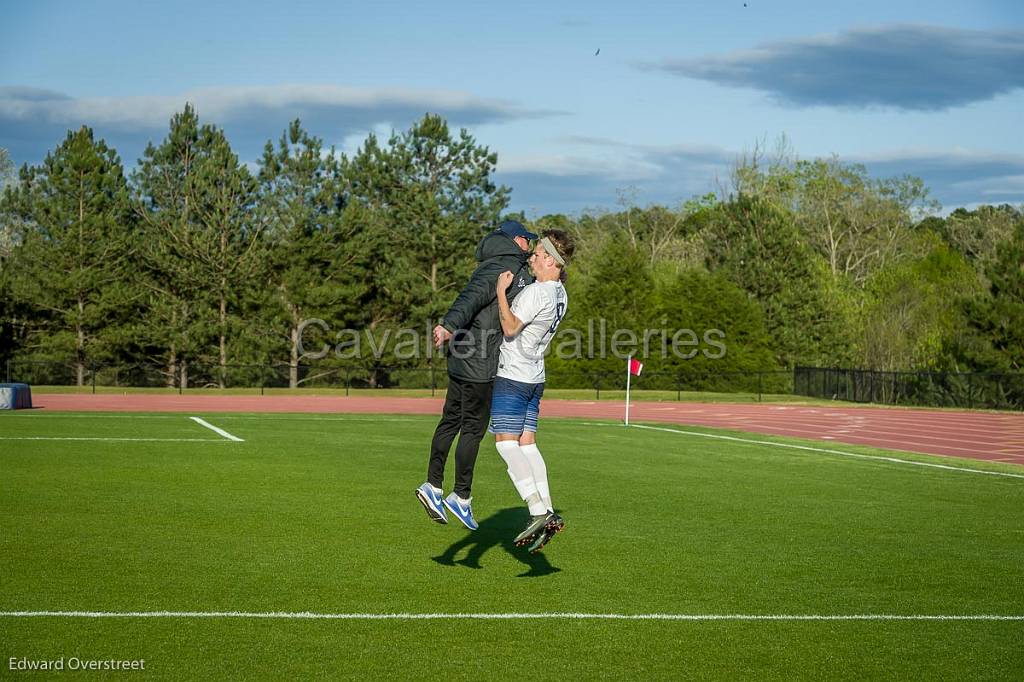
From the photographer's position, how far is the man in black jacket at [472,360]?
8.30 meters

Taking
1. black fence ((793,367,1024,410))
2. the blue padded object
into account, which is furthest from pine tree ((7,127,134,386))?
black fence ((793,367,1024,410))

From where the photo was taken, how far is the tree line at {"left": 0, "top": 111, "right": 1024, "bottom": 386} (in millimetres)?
55000

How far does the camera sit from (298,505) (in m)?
11.0

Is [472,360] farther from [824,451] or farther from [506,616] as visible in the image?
[824,451]

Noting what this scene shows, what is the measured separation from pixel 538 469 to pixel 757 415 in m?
29.1

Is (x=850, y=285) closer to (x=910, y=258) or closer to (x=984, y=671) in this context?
(x=910, y=258)

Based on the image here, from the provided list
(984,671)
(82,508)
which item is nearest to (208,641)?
(984,671)

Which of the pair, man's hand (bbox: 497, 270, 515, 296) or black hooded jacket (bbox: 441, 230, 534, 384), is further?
black hooded jacket (bbox: 441, 230, 534, 384)

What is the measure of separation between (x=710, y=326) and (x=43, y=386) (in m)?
32.9

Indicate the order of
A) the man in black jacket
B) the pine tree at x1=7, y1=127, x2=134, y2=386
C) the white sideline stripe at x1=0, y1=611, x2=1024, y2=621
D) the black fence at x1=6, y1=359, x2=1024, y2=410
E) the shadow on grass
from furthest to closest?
the pine tree at x1=7, y1=127, x2=134, y2=386
the black fence at x1=6, y1=359, x2=1024, y2=410
the man in black jacket
the shadow on grass
the white sideline stripe at x1=0, y1=611, x2=1024, y2=621

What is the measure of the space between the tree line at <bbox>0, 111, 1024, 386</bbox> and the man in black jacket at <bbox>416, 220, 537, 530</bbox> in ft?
144

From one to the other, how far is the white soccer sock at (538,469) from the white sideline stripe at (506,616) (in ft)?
4.09

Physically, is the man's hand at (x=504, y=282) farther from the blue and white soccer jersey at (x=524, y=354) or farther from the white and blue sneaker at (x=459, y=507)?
the white and blue sneaker at (x=459, y=507)

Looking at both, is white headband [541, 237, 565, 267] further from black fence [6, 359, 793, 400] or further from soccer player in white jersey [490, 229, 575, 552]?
black fence [6, 359, 793, 400]
